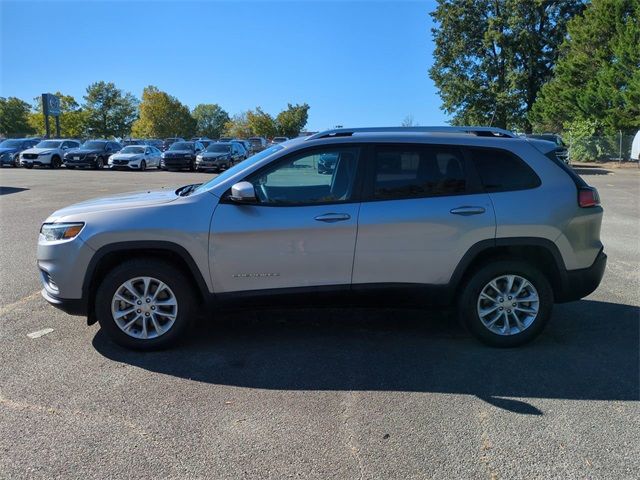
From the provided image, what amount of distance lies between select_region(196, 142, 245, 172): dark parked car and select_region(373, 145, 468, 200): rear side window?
2526 centimetres

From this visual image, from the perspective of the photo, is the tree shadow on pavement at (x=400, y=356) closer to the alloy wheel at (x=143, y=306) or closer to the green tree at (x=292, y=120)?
the alloy wheel at (x=143, y=306)

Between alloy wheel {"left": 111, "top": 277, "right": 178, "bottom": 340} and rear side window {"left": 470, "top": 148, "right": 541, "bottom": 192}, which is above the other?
rear side window {"left": 470, "top": 148, "right": 541, "bottom": 192}

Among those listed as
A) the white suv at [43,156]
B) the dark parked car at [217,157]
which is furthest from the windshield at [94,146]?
the dark parked car at [217,157]

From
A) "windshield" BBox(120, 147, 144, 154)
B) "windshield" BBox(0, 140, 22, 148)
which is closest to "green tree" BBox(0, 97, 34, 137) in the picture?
"windshield" BBox(0, 140, 22, 148)

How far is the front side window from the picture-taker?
448 cm

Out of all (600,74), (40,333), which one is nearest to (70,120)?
(600,74)

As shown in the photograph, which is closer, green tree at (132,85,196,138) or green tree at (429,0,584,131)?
green tree at (429,0,584,131)

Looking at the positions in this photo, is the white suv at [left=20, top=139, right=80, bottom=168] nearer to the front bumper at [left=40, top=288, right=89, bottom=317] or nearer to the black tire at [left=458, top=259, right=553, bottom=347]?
the front bumper at [left=40, top=288, right=89, bottom=317]

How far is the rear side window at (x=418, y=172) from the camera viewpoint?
177 inches

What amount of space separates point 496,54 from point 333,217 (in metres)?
48.1

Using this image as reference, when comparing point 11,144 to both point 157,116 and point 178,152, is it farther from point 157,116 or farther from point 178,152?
point 157,116

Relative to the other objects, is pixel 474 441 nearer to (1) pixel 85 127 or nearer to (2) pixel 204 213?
(2) pixel 204 213

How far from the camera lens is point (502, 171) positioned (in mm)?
4609

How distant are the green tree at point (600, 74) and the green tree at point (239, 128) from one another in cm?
5966
